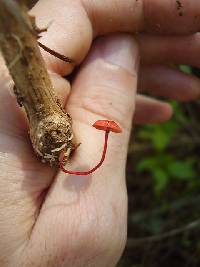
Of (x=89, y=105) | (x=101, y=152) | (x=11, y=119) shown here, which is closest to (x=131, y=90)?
(x=89, y=105)

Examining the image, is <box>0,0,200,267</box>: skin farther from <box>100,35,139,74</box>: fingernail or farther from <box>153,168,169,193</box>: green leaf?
<box>153,168,169,193</box>: green leaf

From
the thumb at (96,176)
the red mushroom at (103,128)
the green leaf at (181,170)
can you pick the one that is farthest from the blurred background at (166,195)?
the red mushroom at (103,128)

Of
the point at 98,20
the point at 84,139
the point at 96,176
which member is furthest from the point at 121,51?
the point at 96,176

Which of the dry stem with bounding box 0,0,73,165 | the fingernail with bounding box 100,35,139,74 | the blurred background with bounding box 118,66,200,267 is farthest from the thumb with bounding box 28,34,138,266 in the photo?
the blurred background with bounding box 118,66,200,267

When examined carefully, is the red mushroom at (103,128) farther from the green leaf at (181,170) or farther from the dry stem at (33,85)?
the green leaf at (181,170)

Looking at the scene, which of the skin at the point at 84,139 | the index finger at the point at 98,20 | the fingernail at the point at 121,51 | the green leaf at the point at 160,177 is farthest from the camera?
the green leaf at the point at 160,177
